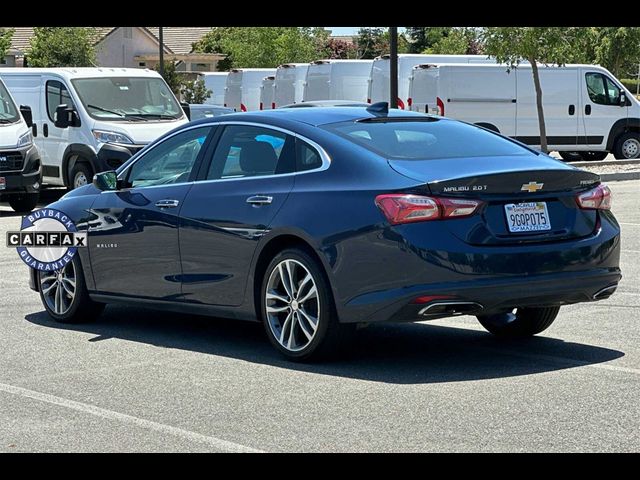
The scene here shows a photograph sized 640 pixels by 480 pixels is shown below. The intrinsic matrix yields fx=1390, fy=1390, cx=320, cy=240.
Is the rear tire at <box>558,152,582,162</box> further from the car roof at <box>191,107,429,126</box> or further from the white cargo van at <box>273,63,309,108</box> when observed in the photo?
the car roof at <box>191,107,429,126</box>

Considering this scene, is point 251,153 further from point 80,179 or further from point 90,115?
point 80,179

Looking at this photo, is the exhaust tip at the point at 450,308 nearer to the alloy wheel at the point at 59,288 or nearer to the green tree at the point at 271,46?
the alloy wheel at the point at 59,288

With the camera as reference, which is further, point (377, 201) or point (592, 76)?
point (592, 76)

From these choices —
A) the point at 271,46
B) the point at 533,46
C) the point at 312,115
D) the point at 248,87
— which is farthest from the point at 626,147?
the point at 271,46

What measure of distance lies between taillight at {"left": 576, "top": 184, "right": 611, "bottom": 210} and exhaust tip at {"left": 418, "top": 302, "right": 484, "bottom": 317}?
0.96 meters

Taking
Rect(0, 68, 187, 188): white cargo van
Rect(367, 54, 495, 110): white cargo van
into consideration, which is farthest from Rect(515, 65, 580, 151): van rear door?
Rect(0, 68, 187, 188): white cargo van

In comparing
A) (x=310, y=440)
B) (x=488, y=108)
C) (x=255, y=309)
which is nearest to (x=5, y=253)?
(x=255, y=309)

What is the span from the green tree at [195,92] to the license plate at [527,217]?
4488 centimetres

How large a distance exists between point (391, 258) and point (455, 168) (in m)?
0.66

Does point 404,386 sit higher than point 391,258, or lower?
lower

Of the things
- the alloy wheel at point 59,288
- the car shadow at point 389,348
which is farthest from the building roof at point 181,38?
the car shadow at point 389,348

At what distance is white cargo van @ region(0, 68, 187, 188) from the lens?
69.6 feet
